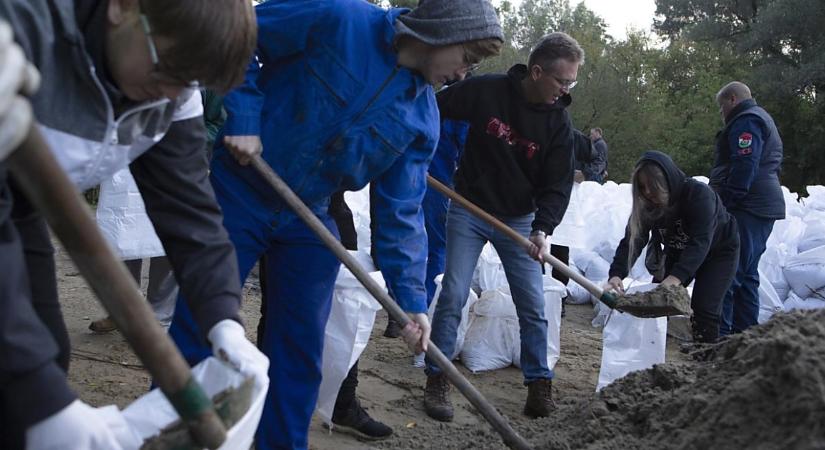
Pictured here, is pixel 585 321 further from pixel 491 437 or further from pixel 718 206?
pixel 491 437

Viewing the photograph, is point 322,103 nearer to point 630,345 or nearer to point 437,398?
point 437,398

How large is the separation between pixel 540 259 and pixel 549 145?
596 millimetres

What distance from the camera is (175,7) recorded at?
1.27m

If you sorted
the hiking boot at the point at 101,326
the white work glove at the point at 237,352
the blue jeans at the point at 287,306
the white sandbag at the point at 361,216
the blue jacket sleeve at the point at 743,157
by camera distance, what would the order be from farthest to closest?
the white sandbag at the point at 361,216 < the blue jacket sleeve at the point at 743,157 < the hiking boot at the point at 101,326 < the blue jeans at the point at 287,306 < the white work glove at the point at 237,352

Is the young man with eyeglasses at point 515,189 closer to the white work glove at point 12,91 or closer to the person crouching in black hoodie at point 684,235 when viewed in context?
the person crouching in black hoodie at point 684,235

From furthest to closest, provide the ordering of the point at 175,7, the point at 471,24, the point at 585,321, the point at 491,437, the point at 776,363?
the point at 585,321 → the point at 491,437 → the point at 471,24 → the point at 776,363 → the point at 175,7

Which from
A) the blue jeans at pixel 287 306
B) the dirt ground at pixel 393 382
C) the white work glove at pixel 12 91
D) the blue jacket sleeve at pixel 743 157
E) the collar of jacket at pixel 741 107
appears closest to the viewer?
the white work glove at pixel 12 91

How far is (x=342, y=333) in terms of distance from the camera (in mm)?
3352

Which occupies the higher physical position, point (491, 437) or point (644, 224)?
point (644, 224)

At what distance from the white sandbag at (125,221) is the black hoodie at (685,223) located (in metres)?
2.65

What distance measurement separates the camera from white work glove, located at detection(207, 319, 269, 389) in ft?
4.94

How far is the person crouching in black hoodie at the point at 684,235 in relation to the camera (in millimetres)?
4254

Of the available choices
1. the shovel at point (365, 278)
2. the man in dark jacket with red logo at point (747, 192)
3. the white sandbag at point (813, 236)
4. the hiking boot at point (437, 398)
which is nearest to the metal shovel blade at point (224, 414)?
the shovel at point (365, 278)

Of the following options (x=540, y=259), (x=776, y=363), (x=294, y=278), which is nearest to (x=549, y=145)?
(x=540, y=259)
